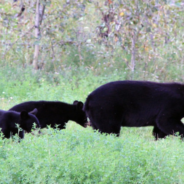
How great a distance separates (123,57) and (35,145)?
7455mm

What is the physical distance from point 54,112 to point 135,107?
1587 mm

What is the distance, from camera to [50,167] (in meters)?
3.57

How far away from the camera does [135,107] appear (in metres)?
5.92

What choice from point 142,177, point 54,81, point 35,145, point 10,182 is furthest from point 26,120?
point 54,81

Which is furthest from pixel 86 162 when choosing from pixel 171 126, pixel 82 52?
pixel 82 52

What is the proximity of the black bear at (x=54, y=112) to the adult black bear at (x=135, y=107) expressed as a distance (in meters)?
0.97

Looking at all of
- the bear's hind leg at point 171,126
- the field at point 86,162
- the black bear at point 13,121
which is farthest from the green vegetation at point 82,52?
the field at point 86,162

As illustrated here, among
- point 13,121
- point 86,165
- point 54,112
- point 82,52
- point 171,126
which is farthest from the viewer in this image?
point 82,52

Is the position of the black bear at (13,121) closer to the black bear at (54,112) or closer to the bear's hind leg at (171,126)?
the black bear at (54,112)

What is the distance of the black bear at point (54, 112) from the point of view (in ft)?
21.8

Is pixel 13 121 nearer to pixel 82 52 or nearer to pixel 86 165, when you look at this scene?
pixel 86 165

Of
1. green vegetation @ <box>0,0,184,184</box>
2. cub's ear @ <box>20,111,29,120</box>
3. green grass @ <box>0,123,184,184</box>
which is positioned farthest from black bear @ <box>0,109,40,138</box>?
green grass @ <box>0,123,184,184</box>

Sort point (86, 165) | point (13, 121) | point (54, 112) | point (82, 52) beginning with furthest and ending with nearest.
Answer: point (82, 52) → point (54, 112) → point (13, 121) → point (86, 165)

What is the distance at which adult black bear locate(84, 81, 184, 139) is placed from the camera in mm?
5789
